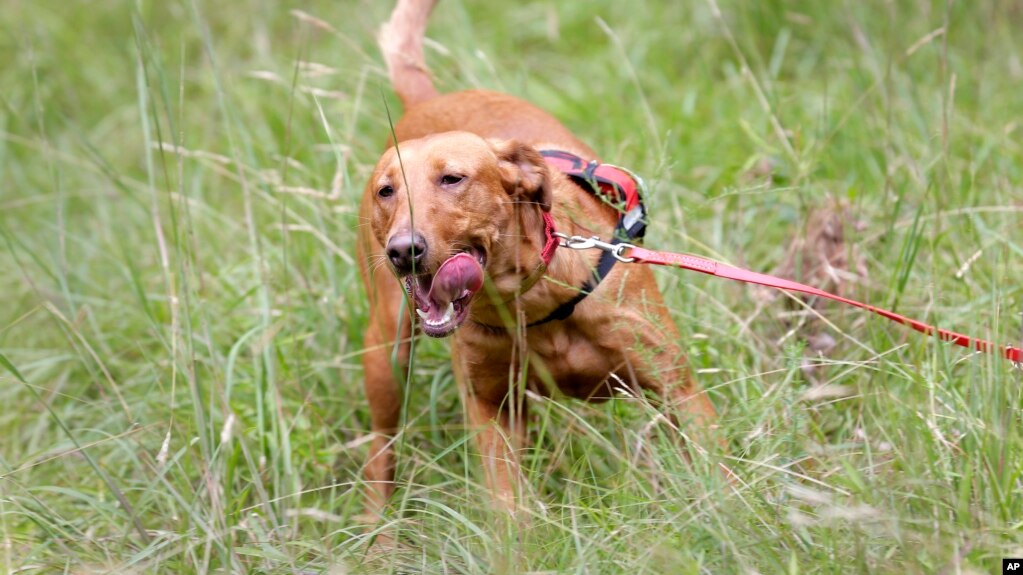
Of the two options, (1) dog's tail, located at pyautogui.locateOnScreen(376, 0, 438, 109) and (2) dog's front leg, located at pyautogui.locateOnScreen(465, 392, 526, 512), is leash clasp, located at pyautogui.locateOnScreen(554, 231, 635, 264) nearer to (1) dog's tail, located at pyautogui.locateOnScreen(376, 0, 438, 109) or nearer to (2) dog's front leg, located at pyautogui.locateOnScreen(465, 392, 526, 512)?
(2) dog's front leg, located at pyautogui.locateOnScreen(465, 392, 526, 512)

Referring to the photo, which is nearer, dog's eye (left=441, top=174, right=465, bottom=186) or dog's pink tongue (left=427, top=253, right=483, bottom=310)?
dog's pink tongue (left=427, top=253, right=483, bottom=310)

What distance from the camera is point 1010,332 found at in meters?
3.49

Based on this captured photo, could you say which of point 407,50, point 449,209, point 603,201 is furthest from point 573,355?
point 407,50

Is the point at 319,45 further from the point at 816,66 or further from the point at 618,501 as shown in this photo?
the point at 618,501

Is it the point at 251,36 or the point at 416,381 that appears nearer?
the point at 416,381

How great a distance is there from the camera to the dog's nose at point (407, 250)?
2.81 meters

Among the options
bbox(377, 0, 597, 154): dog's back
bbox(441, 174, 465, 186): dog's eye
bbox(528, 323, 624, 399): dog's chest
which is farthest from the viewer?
bbox(377, 0, 597, 154): dog's back

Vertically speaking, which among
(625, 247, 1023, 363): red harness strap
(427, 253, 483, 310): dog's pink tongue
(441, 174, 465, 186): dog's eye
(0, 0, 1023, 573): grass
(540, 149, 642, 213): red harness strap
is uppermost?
(441, 174, 465, 186): dog's eye

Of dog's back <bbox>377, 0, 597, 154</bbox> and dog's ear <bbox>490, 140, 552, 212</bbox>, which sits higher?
dog's ear <bbox>490, 140, 552, 212</bbox>

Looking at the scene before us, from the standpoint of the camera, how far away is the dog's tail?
437cm

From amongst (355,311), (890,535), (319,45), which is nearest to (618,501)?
(890,535)

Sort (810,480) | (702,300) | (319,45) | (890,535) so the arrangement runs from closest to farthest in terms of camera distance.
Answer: (890,535) → (810,480) → (702,300) → (319,45)

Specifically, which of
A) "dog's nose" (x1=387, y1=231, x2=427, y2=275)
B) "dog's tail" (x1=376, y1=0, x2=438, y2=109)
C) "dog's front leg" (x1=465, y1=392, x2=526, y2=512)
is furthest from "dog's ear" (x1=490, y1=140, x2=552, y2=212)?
"dog's tail" (x1=376, y1=0, x2=438, y2=109)

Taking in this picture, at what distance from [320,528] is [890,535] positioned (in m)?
1.61
